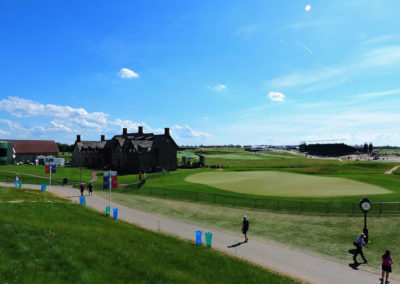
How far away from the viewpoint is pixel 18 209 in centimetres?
2028

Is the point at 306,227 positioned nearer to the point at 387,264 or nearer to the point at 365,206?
the point at 365,206

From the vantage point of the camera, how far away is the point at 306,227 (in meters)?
22.2

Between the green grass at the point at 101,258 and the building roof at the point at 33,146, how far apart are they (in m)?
80.6

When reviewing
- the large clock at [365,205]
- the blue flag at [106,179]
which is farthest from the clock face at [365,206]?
the blue flag at [106,179]

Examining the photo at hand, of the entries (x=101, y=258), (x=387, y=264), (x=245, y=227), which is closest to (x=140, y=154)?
(x=245, y=227)

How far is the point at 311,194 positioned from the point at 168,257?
25523mm

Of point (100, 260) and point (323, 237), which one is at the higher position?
point (100, 260)

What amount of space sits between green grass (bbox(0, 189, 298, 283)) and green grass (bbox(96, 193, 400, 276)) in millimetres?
5977

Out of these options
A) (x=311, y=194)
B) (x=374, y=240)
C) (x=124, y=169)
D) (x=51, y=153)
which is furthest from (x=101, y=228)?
(x=51, y=153)

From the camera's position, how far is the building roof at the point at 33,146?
85438 mm

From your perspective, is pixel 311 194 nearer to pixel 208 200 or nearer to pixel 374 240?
pixel 208 200

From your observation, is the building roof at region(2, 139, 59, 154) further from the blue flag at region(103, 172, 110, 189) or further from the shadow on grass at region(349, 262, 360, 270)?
the shadow on grass at region(349, 262, 360, 270)

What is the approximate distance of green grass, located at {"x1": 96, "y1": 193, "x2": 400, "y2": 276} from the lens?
17466 millimetres

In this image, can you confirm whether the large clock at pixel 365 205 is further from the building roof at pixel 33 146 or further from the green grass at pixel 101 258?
the building roof at pixel 33 146
